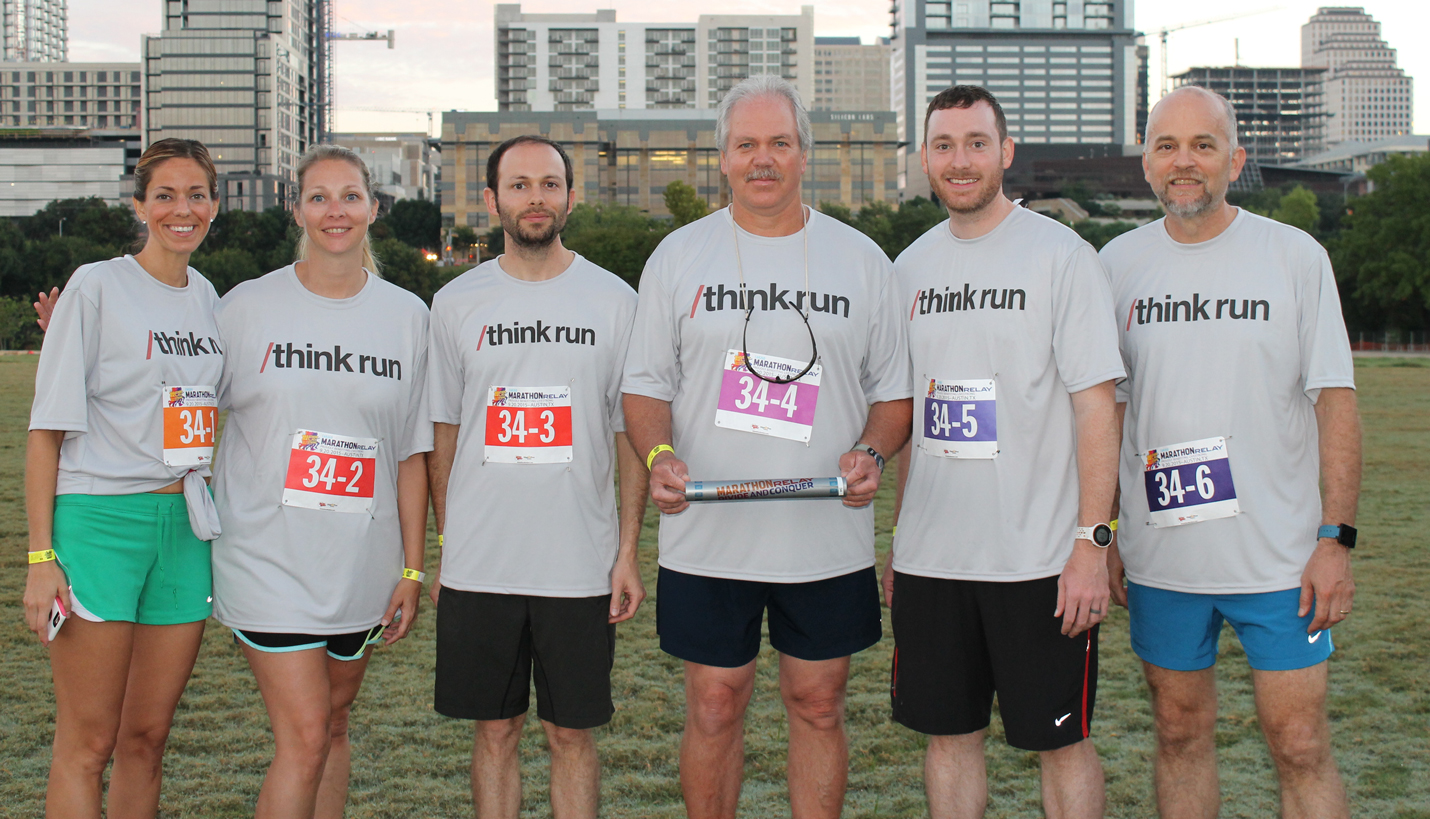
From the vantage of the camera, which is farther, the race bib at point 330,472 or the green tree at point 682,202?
the green tree at point 682,202

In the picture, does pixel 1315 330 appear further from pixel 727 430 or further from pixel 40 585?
pixel 40 585

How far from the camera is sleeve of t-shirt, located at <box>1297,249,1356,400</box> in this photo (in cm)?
322

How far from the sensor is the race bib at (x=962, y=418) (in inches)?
127

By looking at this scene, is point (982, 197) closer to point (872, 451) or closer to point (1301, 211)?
point (872, 451)

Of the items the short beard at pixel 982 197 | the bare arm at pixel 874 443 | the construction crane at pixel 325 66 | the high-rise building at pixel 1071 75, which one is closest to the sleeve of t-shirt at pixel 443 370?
the bare arm at pixel 874 443

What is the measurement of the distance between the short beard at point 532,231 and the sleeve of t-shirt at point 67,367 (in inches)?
46.7

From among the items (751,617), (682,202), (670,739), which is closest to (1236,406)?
(751,617)

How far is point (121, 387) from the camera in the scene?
3.18m

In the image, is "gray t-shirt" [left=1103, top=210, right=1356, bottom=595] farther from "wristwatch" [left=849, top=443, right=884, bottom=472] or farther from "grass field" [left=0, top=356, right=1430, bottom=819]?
"grass field" [left=0, top=356, right=1430, bottom=819]

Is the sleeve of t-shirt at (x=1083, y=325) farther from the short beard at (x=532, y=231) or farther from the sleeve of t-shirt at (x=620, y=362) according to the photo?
the short beard at (x=532, y=231)

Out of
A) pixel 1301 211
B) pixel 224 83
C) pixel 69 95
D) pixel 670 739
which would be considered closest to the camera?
pixel 670 739

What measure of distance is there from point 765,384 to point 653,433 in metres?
0.36

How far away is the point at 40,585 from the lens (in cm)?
306

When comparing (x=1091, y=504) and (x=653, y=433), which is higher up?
(x=653, y=433)
